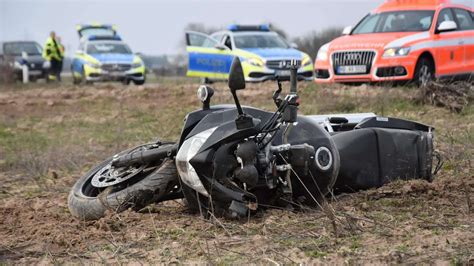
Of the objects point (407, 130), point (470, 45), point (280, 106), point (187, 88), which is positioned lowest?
point (187, 88)

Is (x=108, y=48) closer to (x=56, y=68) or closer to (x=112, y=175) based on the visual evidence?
(x=56, y=68)

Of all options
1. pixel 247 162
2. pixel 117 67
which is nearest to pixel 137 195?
pixel 247 162

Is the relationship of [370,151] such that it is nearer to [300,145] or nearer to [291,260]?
[300,145]

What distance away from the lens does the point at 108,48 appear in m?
25.6

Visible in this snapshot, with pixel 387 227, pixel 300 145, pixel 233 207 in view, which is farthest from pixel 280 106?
pixel 387 227

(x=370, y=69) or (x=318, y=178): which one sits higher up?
(x=318, y=178)

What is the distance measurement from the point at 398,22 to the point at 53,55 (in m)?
16.0

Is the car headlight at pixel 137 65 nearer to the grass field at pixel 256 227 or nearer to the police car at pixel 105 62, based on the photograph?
the police car at pixel 105 62

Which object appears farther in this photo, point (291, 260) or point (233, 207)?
point (233, 207)

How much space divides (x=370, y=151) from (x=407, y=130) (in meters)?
0.51

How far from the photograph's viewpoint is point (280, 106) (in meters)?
5.20

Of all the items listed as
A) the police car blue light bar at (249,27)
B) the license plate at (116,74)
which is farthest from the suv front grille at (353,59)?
the license plate at (116,74)

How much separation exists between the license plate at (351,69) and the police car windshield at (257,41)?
504 cm

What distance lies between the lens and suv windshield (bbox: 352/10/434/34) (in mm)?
14141
